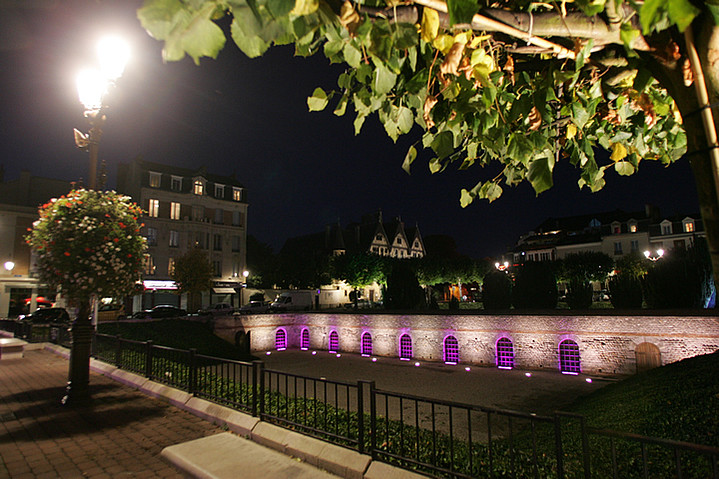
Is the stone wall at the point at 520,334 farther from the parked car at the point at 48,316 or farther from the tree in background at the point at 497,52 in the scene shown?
the tree in background at the point at 497,52

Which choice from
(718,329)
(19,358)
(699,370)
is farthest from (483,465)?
(718,329)

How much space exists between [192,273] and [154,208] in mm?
8844

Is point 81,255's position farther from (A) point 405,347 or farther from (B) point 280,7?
(A) point 405,347

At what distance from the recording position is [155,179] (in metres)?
39.4

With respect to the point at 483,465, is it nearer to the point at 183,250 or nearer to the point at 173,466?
the point at 173,466

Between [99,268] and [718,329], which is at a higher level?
[99,268]

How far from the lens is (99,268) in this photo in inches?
302

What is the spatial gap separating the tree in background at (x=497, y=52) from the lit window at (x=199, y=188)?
141ft

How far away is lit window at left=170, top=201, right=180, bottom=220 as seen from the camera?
3999 cm

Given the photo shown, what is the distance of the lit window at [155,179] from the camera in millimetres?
39094

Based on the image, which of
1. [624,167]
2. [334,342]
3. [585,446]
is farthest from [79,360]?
[334,342]

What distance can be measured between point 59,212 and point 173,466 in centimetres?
562

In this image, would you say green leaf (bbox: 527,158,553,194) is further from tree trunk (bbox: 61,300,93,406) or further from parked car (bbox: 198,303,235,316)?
parked car (bbox: 198,303,235,316)

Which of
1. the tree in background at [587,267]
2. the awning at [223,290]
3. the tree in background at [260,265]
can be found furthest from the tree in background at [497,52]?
the tree in background at [260,265]
